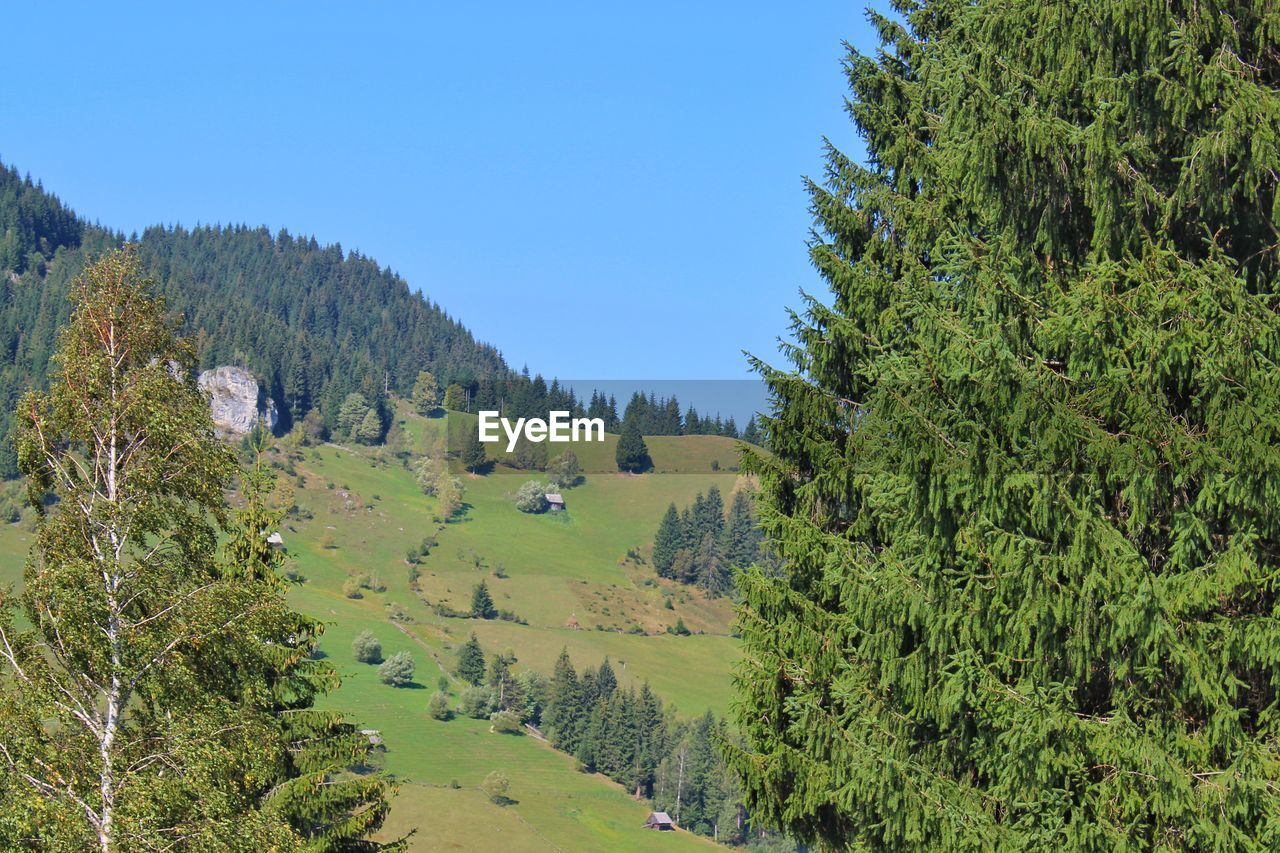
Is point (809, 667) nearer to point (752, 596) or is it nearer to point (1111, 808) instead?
point (752, 596)

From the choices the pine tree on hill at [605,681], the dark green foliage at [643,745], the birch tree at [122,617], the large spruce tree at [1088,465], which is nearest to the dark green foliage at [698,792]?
the dark green foliage at [643,745]

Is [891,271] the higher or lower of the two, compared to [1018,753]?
higher

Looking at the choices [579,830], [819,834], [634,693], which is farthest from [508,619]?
[819,834]

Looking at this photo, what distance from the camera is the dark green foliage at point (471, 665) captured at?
160 metres

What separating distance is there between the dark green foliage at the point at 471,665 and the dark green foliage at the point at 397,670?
699 cm

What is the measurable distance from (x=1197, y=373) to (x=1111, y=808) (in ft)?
11.8

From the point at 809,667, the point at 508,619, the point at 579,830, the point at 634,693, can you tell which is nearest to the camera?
the point at 809,667

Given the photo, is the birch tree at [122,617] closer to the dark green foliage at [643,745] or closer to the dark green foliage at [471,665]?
the dark green foliage at [643,745]

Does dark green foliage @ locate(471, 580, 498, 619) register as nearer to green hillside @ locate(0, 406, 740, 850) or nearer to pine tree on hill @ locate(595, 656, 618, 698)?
green hillside @ locate(0, 406, 740, 850)

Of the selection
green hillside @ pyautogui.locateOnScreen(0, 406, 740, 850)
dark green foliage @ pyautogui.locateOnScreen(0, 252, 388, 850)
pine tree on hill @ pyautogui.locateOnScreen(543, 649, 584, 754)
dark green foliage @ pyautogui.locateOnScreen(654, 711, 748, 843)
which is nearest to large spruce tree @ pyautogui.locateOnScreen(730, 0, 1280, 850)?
dark green foliage @ pyautogui.locateOnScreen(0, 252, 388, 850)

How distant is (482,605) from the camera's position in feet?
614

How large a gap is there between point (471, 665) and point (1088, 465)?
153 meters

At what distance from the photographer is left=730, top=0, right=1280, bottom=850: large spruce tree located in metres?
10.7

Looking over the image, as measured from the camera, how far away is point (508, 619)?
614 ft
